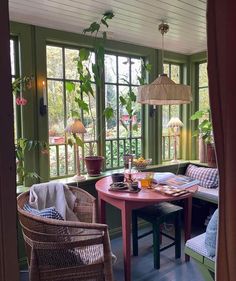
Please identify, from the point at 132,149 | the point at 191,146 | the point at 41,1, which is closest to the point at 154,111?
the point at 132,149

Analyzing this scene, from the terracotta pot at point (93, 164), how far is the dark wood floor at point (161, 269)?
34.3 inches

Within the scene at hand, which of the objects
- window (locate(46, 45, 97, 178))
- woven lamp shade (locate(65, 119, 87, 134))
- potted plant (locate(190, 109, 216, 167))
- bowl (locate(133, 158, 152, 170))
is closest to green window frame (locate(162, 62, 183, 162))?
potted plant (locate(190, 109, 216, 167))

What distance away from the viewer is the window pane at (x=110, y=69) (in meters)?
3.26

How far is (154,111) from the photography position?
12.0 feet

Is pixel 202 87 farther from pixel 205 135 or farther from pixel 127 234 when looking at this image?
pixel 127 234

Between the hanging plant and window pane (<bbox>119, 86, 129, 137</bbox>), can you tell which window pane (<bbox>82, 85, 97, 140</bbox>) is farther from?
window pane (<bbox>119, 86, 129, 137</bbox>)

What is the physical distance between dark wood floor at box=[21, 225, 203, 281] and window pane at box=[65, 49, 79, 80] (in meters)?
2.00

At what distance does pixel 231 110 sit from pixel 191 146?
357cm

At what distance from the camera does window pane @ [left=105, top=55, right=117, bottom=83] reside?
10.7ft

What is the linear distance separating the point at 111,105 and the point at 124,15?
1.16m

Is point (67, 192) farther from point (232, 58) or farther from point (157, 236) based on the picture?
point (232, 58)

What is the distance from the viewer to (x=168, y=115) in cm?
397

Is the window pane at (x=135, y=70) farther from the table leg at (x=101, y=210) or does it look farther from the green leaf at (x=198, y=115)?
the table leg at (x=101, y=210)

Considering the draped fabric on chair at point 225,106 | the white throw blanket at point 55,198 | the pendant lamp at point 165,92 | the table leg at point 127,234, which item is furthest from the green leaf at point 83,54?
the draped fabric on chair at point 225,106
